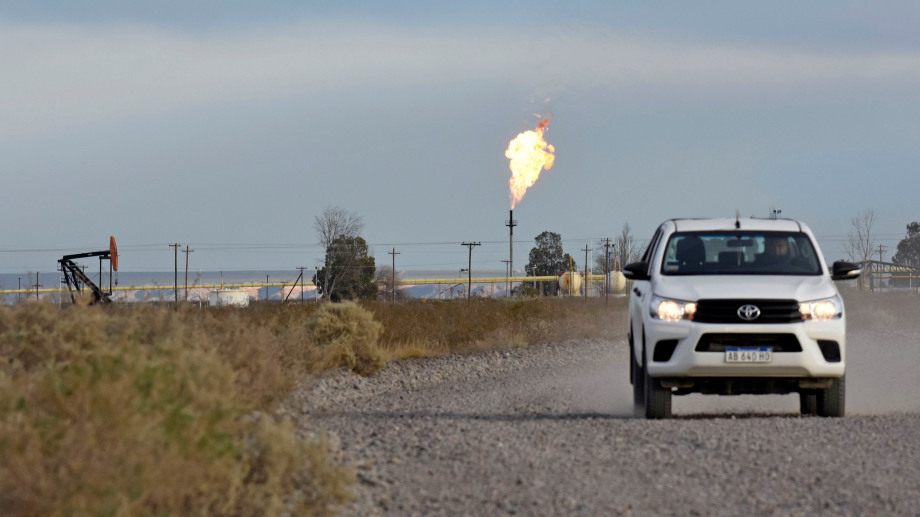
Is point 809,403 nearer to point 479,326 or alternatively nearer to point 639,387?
point 639,387

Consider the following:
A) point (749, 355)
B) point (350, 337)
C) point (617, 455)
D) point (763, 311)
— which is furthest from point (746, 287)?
point (350, 337)

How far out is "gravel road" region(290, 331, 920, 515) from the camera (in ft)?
23.2

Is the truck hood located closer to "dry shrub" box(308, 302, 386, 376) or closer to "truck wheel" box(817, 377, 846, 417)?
"truck wheel" box(817, 377, 846, 417)

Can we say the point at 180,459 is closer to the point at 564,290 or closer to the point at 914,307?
the point at 914,307

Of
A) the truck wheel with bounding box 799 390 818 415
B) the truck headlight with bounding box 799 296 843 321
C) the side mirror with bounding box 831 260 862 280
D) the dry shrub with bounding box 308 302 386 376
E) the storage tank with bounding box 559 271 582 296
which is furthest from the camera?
the storage tank with bounding box 559 271 582 296

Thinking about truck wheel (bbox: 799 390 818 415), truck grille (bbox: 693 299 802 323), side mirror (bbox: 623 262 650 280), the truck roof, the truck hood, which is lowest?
truck wheel (bbox: 799 390 818 415)

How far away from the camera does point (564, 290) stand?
316 feet

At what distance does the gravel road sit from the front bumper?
55 centimetres

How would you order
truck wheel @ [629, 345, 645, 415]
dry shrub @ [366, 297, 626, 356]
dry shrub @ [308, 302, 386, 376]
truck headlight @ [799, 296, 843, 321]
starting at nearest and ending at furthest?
truck headlight @ [799, 296, 843, 321] → truck wheel @ [629, 345, 645, 415] → dry shrub @ [308, 302, 386, 376] → dry shrub @ [366, 297, 626, 356]

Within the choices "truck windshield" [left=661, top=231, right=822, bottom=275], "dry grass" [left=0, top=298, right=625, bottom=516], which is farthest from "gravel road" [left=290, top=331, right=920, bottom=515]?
"truck windshield" [left=661, top=231, right=822, bottom=275]

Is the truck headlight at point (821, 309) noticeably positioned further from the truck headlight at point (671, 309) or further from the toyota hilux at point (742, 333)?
the truck headlight at point (671, 309)

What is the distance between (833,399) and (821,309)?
1.21 m

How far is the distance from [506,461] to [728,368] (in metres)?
3.32

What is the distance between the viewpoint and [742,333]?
35.1 ft
